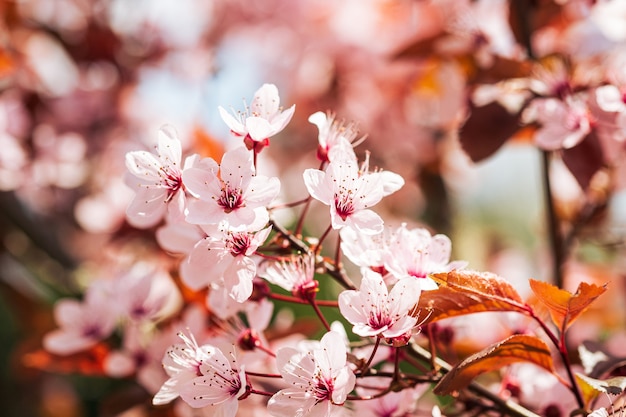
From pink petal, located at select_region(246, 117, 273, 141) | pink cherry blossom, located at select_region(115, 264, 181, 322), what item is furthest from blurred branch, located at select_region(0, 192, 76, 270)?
pink petal, located at select_region(246, 117, 273, 141)

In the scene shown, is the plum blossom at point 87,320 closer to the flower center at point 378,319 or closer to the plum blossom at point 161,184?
the plum blossom at point 161,184

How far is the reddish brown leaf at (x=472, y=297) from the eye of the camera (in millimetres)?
522

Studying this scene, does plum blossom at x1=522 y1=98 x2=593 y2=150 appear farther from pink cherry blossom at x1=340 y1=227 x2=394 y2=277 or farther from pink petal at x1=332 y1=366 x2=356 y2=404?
pink petal at x1=332 y1=366 x2=356 y2=404

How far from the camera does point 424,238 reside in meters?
0.58

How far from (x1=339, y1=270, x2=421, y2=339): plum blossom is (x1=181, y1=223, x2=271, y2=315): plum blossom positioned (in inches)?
2.8

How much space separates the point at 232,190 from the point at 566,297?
26 cm

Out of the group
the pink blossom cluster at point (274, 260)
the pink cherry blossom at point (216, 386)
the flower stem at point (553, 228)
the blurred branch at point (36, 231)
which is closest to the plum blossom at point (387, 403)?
the pink blossom cluster at point (274, 260)

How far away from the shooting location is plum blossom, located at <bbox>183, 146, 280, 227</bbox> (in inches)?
21.3

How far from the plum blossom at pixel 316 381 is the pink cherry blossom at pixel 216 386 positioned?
0.04 m

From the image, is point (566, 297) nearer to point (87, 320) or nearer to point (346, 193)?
point (346, 193)

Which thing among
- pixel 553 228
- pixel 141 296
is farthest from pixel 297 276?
pixel 553 228

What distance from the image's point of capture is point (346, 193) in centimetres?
56

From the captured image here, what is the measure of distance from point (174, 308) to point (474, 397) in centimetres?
50

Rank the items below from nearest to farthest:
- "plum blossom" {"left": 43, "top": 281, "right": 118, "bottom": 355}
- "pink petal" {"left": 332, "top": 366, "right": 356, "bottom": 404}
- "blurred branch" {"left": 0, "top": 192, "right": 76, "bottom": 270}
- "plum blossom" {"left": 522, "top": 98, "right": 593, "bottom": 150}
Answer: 1. "pink petal" {"left": 332, "top": 366, "right": 356, "bottom": 404}
2. "plum blossom" {"left": 522, "top": 98, "right": 593, "bottom": 150}
3. "plum blossom" {"left": 43, "top": 281, "right": 118, "bottom": 355}
4. "blurred branch" {"left": 0, "top": 192, "right": 76, "bottom": 270}
